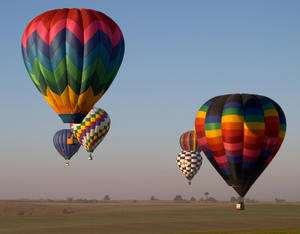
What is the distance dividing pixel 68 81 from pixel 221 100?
11879 mm

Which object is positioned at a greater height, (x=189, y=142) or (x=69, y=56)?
(x=69, y=56)

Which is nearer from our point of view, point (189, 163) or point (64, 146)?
point (64, 146)

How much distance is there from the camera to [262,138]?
42.3 metres

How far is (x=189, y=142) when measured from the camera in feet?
270

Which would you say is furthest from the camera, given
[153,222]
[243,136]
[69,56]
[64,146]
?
[153,222]

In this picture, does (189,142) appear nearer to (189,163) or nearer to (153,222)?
(189,163)

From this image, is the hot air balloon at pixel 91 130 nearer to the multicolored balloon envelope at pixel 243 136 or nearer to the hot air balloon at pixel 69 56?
the hot air balloon at pixel 69 56

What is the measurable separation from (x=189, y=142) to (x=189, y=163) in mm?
4894

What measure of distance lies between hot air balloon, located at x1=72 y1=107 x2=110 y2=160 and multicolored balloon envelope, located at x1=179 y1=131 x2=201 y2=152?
760 inches

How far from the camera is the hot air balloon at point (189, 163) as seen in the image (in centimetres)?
7838

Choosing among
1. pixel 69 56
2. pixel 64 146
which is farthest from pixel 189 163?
pixel 69 56

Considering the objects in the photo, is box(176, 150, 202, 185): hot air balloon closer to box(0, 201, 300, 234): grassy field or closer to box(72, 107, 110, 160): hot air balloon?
box(0, 201, 300, 234): grassy field

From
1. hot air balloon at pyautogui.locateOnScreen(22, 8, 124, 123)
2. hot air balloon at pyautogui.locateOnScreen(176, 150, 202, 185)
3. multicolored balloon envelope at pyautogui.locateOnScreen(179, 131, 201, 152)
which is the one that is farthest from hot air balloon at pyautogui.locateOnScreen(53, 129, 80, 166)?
hot air balloon at pyautogui.locateOnScreen(22, 8, 124, 123)

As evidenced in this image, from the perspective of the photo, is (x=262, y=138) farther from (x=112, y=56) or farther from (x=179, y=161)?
(x=179, y=161)
